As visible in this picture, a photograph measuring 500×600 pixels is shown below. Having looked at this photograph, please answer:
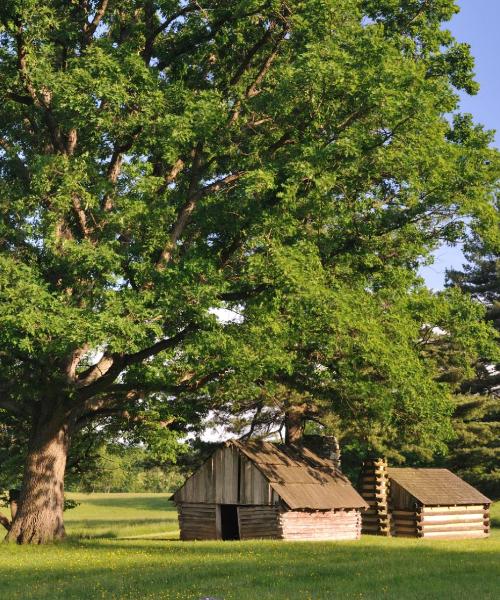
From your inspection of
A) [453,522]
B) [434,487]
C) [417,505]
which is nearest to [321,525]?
[417,505]

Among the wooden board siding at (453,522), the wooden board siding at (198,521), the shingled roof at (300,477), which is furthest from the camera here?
the wooden board siding at (453,522)

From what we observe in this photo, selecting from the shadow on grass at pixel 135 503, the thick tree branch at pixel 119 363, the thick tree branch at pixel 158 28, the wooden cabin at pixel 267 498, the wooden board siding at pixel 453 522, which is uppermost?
the thick tree branch at pixel 158 28

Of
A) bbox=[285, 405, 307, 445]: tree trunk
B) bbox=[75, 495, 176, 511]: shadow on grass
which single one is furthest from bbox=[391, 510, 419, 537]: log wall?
bbox=[75, 495, 176, 511]: shadow on grass

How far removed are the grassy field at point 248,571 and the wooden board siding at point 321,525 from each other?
2143 mm

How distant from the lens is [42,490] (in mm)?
25641

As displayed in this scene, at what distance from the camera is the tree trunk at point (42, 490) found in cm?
2522

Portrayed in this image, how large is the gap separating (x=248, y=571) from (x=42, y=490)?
9.21 meters

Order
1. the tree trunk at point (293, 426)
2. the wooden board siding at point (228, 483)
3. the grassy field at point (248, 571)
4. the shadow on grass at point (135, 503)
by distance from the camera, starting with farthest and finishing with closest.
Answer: the shadow on grass at point (135, 503)
the tree trunk at point (293, 426)
the wooden board siding at point (228, 483)
the grassy field at point (248, 571)

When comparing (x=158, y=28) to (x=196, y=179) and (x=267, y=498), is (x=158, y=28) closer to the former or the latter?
(x=196, y=179)

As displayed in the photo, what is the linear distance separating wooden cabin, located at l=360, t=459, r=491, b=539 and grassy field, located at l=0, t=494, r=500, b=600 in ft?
24.6

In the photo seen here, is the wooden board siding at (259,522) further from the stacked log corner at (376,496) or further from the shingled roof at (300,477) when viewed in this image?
the stacked log corner at (376,496)

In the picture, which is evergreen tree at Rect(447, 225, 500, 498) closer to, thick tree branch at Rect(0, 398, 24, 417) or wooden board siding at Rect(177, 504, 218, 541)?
wooden board siding at Rect(177, 504, 218, 541)

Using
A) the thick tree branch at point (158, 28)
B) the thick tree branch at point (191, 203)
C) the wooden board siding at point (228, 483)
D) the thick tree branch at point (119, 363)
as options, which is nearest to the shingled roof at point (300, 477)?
the wooden board siding at point (228, 483)

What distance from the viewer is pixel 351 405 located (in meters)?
28.5
